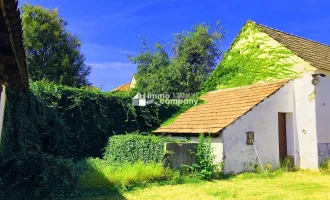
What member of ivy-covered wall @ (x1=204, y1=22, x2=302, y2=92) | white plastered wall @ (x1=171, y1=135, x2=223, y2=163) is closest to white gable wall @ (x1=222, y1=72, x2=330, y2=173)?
white plastered wall @ (x1=171, y1=135, x2=223, y2=163)

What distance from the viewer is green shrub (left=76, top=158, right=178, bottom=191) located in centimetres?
871

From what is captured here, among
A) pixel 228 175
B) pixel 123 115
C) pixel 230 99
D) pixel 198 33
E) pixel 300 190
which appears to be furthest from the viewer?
pixel 198 33

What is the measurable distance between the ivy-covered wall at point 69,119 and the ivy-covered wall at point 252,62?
3782mm

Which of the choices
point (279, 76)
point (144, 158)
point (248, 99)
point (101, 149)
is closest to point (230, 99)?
point (248, 99)

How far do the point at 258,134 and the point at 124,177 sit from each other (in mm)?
6167

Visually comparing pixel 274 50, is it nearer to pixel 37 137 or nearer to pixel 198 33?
pixel 198 33

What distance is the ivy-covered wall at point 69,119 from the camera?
1134 cm

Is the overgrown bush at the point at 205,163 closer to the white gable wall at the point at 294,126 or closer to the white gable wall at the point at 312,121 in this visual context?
the white gable wall at the point at 294,126

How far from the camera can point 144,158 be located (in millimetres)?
11461

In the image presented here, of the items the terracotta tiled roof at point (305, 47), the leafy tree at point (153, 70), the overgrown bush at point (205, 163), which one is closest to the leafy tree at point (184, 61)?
the leafy tree at point (153, 70)

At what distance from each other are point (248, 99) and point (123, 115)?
6.68m

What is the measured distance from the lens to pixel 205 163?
1084cm

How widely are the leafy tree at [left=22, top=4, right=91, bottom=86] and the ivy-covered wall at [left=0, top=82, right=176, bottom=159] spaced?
11178 millimetres

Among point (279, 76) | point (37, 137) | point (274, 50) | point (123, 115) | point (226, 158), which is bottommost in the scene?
point (226, 158)
